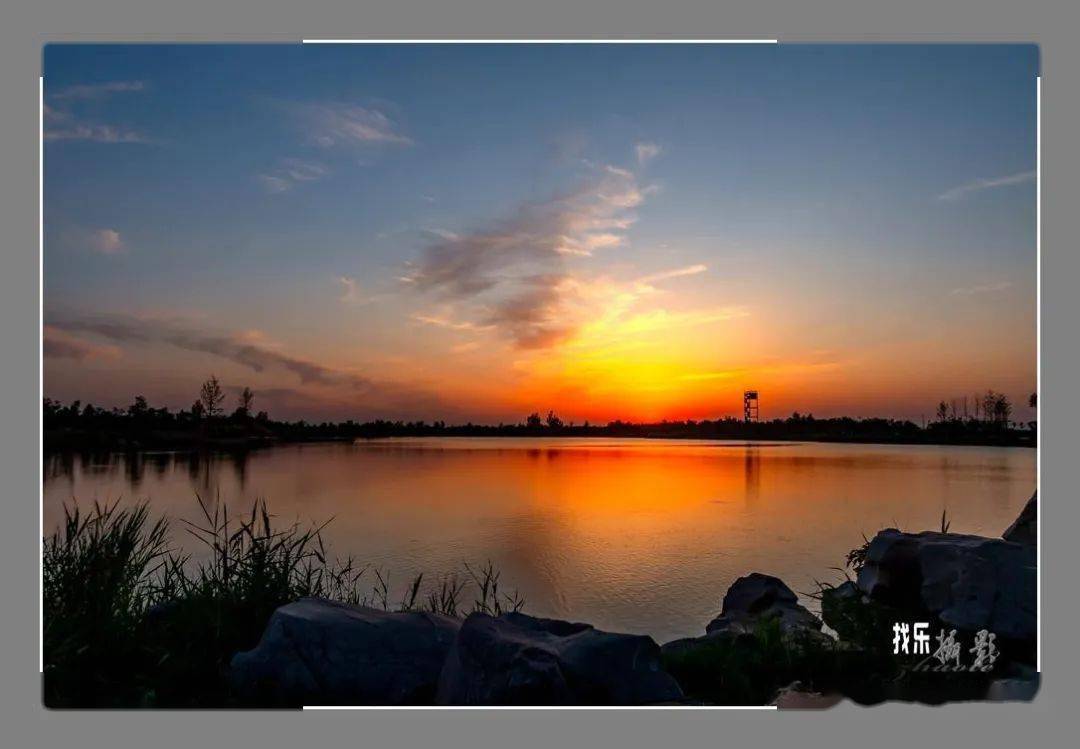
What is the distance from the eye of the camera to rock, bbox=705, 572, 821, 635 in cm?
495

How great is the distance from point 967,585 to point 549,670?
2348mm

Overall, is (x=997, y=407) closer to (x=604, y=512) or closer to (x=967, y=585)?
(x=967, y=585)

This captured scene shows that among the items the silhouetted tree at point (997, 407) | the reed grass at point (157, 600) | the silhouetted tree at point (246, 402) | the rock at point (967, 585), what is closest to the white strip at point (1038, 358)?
the rock at point (967, 585)

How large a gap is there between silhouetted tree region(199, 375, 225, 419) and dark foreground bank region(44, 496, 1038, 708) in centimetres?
132

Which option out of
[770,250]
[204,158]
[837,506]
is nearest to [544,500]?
[837,506]

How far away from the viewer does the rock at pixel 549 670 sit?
3.42m

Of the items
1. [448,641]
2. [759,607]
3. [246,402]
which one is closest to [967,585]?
[759,607]

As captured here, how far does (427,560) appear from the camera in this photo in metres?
7.48

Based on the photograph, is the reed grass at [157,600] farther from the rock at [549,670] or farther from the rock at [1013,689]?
the rock at [1013,689]

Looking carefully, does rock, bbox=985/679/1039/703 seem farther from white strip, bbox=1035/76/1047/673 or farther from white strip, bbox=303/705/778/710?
white strip, bbox=303/705/778/710

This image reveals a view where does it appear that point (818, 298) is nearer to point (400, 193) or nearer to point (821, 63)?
point (821, 63)

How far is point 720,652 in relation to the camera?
412 cm

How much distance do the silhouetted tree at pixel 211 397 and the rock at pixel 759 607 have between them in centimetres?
383

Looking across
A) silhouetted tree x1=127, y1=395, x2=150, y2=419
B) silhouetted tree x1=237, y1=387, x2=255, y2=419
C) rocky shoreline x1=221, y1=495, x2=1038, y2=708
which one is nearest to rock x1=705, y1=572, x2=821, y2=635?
rocky shoreline x1=221, y1=495, x2=1038, y2=708
